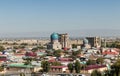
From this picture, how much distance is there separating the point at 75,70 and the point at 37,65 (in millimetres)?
5111

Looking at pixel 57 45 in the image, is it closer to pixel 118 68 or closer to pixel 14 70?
pixel 14 70

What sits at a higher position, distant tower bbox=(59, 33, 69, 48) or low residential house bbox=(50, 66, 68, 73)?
distant tower bbox=(59, 33, 69, 48)

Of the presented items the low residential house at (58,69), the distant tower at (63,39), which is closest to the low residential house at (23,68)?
the low residential house at (58,69)

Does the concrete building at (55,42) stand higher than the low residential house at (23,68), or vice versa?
the concrete building at (55,42)

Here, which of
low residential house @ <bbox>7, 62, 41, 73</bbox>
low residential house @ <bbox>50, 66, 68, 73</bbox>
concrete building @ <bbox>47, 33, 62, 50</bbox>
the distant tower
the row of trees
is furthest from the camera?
the distant tower

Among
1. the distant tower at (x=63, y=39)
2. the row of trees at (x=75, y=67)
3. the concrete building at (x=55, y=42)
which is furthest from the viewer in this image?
the distant tower at (x=63, y=39)

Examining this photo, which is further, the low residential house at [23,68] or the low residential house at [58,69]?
the low residential house at [23,68]

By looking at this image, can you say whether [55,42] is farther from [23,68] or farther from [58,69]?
[58,69]

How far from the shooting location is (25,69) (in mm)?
29797

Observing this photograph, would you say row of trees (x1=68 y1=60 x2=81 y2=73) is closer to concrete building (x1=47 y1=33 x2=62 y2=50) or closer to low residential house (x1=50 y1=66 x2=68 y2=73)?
low residential house (x1=50 y1=66 x2=68 y2=73)

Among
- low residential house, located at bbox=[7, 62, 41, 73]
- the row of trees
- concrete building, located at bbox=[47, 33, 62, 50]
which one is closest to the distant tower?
concrete building, located at bbox=[47, 33, 62, 50]

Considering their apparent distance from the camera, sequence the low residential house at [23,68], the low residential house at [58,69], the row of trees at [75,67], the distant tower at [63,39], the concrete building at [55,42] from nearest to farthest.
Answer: the row of trees at [75,67] → the low residential house at [58,69] → the low residential house at [23,68] → the concrete building at [55,42] → the distant tower at [63,39]

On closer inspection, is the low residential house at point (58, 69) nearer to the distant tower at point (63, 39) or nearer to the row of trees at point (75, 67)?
the row of trees at point (75, 67)

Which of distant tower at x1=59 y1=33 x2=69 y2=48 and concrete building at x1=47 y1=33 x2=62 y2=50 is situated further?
distant tower at x1=59 y1=33 x2=69 y2=48
